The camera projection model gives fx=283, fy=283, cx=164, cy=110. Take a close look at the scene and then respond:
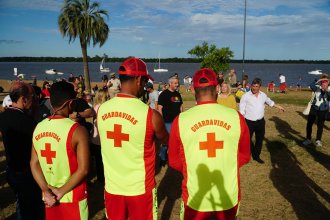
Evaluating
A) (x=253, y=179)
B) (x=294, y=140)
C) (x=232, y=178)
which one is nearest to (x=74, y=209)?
(x=232, y=178)

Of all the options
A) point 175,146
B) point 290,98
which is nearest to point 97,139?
point 175,146

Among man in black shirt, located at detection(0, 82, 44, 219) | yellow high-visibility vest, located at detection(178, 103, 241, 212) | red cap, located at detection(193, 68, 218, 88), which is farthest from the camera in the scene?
man in black shirt, located at detection(0, 82, 44, 219)

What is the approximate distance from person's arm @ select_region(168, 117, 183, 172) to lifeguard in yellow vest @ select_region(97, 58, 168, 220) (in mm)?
142

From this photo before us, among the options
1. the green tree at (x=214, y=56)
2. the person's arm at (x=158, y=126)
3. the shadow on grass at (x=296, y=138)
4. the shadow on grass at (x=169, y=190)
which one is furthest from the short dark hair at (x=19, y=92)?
the green tree at (x=214, y=56)

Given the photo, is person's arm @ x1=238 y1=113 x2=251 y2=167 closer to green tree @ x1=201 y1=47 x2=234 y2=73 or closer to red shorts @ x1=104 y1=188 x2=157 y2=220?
red shorts @ x1=104 y1=188 x2=157 y2=220

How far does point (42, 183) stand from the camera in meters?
2.89

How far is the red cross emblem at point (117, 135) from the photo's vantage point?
279 centimetres

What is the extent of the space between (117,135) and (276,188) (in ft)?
15.4

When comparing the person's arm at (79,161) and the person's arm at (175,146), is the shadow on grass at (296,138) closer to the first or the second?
the person's arm at (175,146)

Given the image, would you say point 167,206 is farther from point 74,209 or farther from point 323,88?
point 323,88

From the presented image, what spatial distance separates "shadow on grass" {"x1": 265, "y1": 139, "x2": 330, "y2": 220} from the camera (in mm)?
5188

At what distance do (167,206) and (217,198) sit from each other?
2.85 metres

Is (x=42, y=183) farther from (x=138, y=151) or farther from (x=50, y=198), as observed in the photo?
(x=138, y=151)

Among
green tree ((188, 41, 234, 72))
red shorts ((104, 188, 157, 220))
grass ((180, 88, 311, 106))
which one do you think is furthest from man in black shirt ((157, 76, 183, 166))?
green tree ((188, 41, 234, 72))
